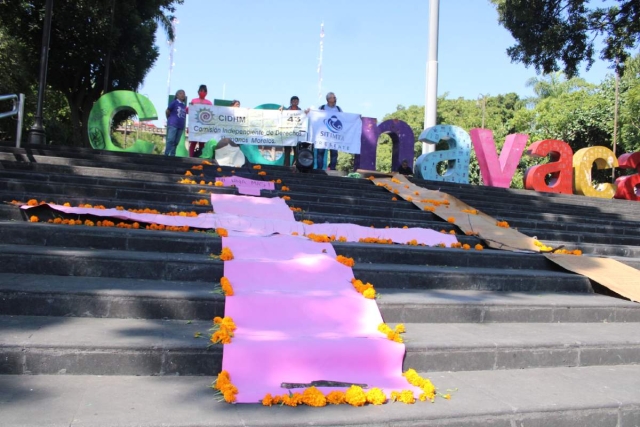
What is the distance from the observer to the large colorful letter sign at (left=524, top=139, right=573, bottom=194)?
13898mm

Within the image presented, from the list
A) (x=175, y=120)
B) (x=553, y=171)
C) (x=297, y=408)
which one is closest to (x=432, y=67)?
(x=553, y=171)

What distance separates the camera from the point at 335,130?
1228cm

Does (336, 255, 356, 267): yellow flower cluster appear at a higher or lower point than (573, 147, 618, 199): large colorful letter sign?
lower

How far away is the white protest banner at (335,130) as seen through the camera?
1210 cm

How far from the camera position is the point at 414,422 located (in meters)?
2.92

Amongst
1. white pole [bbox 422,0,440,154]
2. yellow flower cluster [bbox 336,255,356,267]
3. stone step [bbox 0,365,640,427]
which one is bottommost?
stone step [bbox 0,365,640,427]

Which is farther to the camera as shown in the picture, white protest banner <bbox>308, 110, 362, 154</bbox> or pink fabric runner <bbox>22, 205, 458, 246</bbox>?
white protest banner <bbox>308, 110, 362, 154</bbox>

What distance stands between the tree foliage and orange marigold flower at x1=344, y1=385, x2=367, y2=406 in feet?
39.4

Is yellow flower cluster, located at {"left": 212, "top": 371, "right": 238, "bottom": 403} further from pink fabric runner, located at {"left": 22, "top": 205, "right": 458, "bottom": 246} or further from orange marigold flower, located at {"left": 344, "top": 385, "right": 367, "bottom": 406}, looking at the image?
pink fabric runner, located at {"left": 22, "top": 205, "right": 458, "bottom": 246}

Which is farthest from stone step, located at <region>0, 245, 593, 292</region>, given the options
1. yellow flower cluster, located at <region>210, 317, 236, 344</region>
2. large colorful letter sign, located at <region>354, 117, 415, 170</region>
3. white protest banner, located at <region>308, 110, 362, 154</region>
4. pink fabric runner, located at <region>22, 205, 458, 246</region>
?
large colorful letter sign, located at <region>354, 117, 415, 170</region>

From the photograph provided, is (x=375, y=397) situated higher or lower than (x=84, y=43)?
lower

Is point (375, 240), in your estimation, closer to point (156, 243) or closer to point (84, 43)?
point (156, 243)

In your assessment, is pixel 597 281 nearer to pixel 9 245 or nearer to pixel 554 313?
pixel 554 313

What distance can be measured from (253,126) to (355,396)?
9.71 meters
